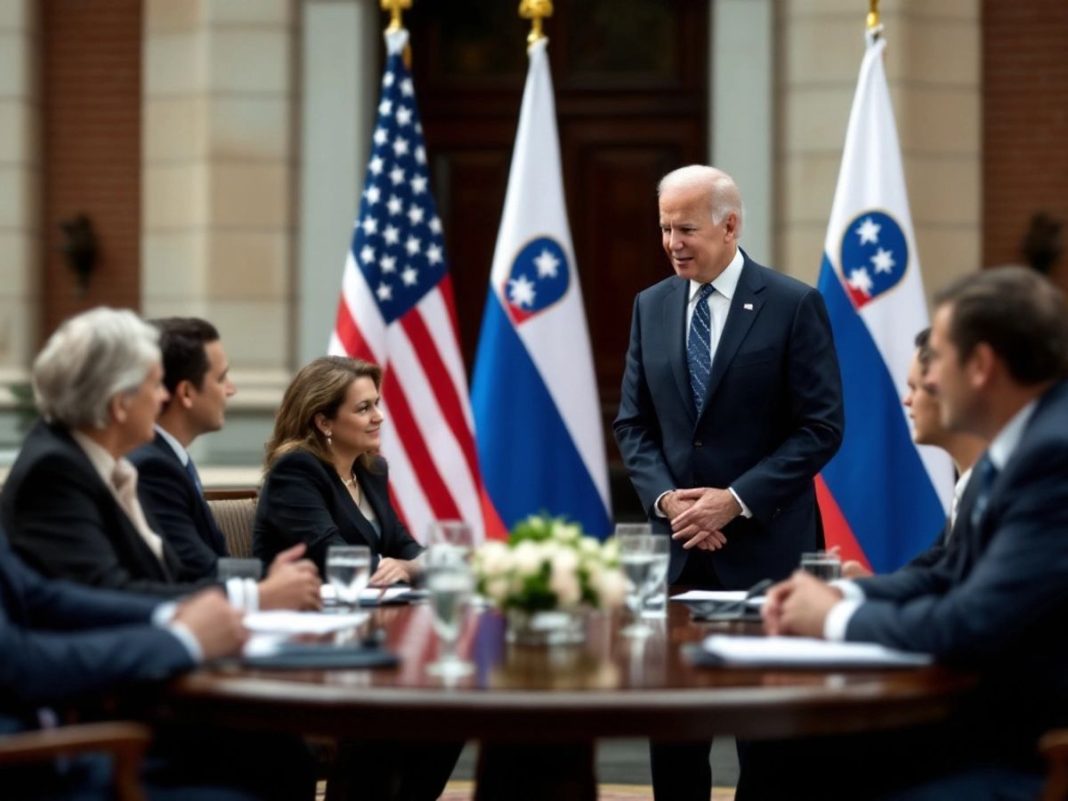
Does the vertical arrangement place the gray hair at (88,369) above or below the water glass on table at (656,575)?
above

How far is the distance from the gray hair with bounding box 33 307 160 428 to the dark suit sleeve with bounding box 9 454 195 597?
10 cm

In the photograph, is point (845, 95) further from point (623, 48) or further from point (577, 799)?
point (577, 799)

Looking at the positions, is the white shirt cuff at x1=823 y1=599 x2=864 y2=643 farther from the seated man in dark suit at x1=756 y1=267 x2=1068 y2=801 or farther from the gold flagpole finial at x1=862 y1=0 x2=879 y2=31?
the gold flagpole finial at x1=862 y1=0 x2=879 y2=31

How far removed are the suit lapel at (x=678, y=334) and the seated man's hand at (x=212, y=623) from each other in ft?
6.15

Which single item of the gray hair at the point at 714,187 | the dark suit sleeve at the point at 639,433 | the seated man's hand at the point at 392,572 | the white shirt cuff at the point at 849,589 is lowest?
the seated man's hand at the point at 392,572

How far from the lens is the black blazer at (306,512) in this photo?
3.99 m

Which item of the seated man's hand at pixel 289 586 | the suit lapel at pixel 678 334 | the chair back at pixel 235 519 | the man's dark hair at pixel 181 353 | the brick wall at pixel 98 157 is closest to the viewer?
the seated man's hand at pixel 289 586

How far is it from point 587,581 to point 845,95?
15.3 ft

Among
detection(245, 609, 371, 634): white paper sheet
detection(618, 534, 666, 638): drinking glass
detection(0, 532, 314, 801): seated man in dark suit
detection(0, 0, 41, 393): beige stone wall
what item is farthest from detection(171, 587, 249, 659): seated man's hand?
detection(0, 0, 41, 393): beige stone wall

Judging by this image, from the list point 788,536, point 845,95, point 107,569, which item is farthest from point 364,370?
point 845,95

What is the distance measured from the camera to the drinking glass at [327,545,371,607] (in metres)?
2.98

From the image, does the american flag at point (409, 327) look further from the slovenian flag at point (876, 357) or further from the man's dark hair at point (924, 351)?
the man's dark hair at point (924, 351)

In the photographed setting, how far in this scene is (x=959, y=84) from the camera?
6.98 metres

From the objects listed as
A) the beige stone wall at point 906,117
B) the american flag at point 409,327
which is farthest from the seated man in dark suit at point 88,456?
the beige stone wall at point 906,117
